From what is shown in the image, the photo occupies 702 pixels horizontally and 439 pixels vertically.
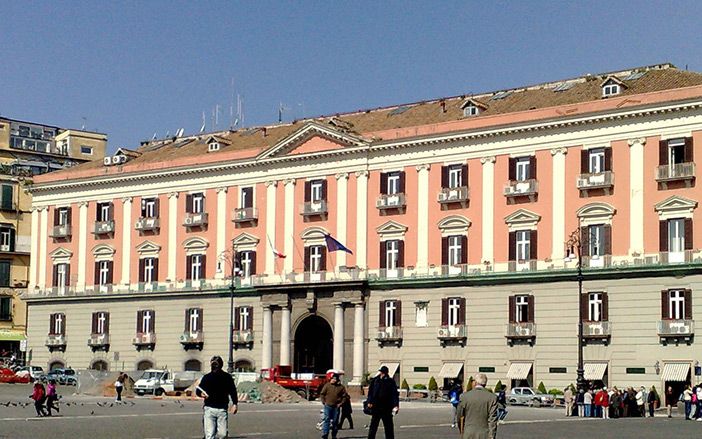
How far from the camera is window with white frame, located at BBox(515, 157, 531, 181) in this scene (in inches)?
2872

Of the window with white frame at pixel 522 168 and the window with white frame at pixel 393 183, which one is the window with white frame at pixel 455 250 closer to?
the window with white frame at pixel 393 183

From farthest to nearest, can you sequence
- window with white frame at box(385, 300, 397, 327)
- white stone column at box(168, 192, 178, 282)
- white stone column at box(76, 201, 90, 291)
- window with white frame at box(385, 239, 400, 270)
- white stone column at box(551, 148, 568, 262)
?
1. white stone column at box(76, 201, 90, 291)
2. white stone column at box(168, 192, 178, 282)
3. window with white frame at box(385, 239, 400, 270)
4. window with white frame at box(385, 300, 397, 327)
5. white stone column at box(551, 148, 568, 262)

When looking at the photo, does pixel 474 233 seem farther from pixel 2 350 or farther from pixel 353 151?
pixel 2 350

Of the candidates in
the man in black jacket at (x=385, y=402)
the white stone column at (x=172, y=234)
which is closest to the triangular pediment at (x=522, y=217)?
the white stone column at (x=172, y=234)

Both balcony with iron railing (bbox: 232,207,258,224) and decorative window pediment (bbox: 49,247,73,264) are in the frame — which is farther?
decorative window pediment (bbox: 49,247,73,264)

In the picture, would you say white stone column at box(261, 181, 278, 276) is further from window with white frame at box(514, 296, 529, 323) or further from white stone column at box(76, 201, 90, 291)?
window with white frame at box(514, 296, 529, 323)

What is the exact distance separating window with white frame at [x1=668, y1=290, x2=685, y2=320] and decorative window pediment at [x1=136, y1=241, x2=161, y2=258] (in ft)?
119

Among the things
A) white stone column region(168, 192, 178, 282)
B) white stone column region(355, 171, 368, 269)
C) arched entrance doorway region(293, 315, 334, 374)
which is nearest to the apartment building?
white stone column region(168, 192, 178, 282)

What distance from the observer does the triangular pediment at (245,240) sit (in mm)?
84400

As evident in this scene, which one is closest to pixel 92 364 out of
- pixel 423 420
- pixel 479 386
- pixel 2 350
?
pixel 2 350

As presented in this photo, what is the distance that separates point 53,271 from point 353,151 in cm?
2721

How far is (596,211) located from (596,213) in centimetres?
10

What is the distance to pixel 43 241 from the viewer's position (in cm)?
9581

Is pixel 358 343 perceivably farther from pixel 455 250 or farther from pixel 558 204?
pixel 558 204
